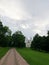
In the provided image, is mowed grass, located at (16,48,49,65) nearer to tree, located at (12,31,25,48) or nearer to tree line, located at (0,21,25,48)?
tree line, located at (0,21,25,48)

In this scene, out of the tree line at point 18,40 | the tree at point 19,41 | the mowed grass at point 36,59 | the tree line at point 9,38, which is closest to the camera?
the mowed grass at point 36,59

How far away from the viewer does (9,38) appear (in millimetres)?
154500

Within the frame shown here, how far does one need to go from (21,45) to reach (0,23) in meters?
30.6

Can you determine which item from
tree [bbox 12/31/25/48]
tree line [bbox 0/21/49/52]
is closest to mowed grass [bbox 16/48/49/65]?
tree line [bbox 0/21/49/52]

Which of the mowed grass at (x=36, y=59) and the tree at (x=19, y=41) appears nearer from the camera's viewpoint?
the mowed grass at (x=36, y=59)

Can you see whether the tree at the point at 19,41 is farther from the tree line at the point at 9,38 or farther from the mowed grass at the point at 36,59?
the mowed grass at the point at 36,59

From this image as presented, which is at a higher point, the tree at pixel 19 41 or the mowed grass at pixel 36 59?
Answer: the tree at pixel 19 41

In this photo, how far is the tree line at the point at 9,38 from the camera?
147 metres

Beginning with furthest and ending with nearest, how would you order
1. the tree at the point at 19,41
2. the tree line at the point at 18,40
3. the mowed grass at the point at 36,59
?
the tree at the point at 19,41
the tree line at the point at 18,40
the mowed grass at the point at 36,59

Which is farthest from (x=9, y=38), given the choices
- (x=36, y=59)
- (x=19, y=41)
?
(x=36, y=59)

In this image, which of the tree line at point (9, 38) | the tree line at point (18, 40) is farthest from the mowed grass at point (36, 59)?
the tree line at point (9, 38)

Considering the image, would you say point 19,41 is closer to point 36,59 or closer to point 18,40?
point 18,40

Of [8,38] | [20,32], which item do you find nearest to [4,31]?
[8,38]

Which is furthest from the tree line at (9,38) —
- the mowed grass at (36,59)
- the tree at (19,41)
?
the mowed grass at (36,59)
